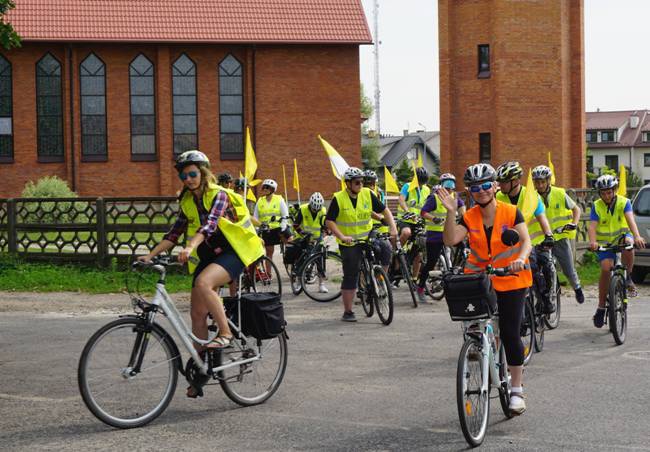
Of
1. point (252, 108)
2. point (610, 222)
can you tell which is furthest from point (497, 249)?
point (252, 108)

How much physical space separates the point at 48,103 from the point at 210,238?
39202 mm

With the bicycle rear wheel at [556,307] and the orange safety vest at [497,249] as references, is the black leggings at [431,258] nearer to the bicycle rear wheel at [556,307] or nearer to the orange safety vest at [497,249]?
the bicycle rear wheel at [556,307]

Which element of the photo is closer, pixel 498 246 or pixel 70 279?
pixel 498 246

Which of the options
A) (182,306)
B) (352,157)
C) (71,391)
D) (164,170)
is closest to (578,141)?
(352,157)

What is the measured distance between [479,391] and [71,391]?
11.5ft

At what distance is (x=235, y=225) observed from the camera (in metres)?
7.16

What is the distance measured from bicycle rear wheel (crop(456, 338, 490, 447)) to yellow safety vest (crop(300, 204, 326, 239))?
31.3ft

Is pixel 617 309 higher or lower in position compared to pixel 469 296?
lower

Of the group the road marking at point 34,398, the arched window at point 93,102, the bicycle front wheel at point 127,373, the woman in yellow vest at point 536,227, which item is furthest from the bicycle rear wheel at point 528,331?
the arched window at point 93,102

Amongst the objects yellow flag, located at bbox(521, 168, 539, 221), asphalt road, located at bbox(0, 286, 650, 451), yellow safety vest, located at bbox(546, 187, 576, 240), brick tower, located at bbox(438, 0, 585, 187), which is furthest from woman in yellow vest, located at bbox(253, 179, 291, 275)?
brick tower, located at bbox(438, 0, 585, 187)

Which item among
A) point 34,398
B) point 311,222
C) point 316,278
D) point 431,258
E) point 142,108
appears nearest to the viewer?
point 34,398

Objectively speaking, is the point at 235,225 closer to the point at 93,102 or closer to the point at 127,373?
the point at 127,373

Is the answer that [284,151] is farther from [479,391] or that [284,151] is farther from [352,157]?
[479,391]

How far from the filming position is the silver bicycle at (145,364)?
6.43m
